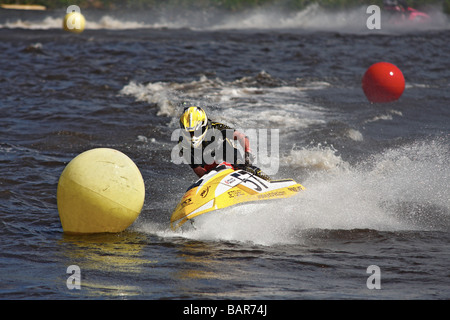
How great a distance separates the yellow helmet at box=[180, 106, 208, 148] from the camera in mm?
9438

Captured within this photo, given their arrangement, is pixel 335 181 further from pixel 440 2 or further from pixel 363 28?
pixel 440 2

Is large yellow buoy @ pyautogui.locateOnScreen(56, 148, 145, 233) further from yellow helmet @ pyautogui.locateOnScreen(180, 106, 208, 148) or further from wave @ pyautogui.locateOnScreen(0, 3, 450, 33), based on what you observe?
wave @ pyautogui.locateOnScreen(0, 3, 450, 33)

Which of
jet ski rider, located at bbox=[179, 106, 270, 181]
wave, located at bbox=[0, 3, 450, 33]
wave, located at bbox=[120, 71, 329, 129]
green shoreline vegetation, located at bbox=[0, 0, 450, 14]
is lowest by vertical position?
jet ski rider, located at bbox=[179, 106, 270, 181]

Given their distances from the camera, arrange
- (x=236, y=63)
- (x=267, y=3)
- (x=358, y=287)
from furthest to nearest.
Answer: (x=267, y=3) < (x=236, y=63) < (x=358, y=287)

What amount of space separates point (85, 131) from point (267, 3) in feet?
122

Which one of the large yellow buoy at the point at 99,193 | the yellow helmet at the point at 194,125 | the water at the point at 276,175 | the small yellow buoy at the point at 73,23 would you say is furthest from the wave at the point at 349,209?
the small yellow buoy at the point at 73,23

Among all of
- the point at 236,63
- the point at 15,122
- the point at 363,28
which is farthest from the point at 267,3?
the point at 15,122

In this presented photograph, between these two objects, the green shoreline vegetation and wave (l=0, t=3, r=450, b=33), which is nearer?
wave (l=0, t=3, r=450, b=33)

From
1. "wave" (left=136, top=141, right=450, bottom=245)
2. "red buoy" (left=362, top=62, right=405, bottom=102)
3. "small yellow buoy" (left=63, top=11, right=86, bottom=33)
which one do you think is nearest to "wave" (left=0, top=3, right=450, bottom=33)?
"small yellow buoy" (left=63, top=11, right=86, bottom=33)

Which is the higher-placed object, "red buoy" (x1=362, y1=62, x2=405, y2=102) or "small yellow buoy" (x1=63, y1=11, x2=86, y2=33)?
"small yellow buoy" (x1=63, y1=11, x2=86, y2=33)

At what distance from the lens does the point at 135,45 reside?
31.1 metres

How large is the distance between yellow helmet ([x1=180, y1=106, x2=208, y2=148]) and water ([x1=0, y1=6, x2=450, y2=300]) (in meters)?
1.26

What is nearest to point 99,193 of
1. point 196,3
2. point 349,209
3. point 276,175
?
point 349,209

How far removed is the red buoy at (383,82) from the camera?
1770 centimetres
